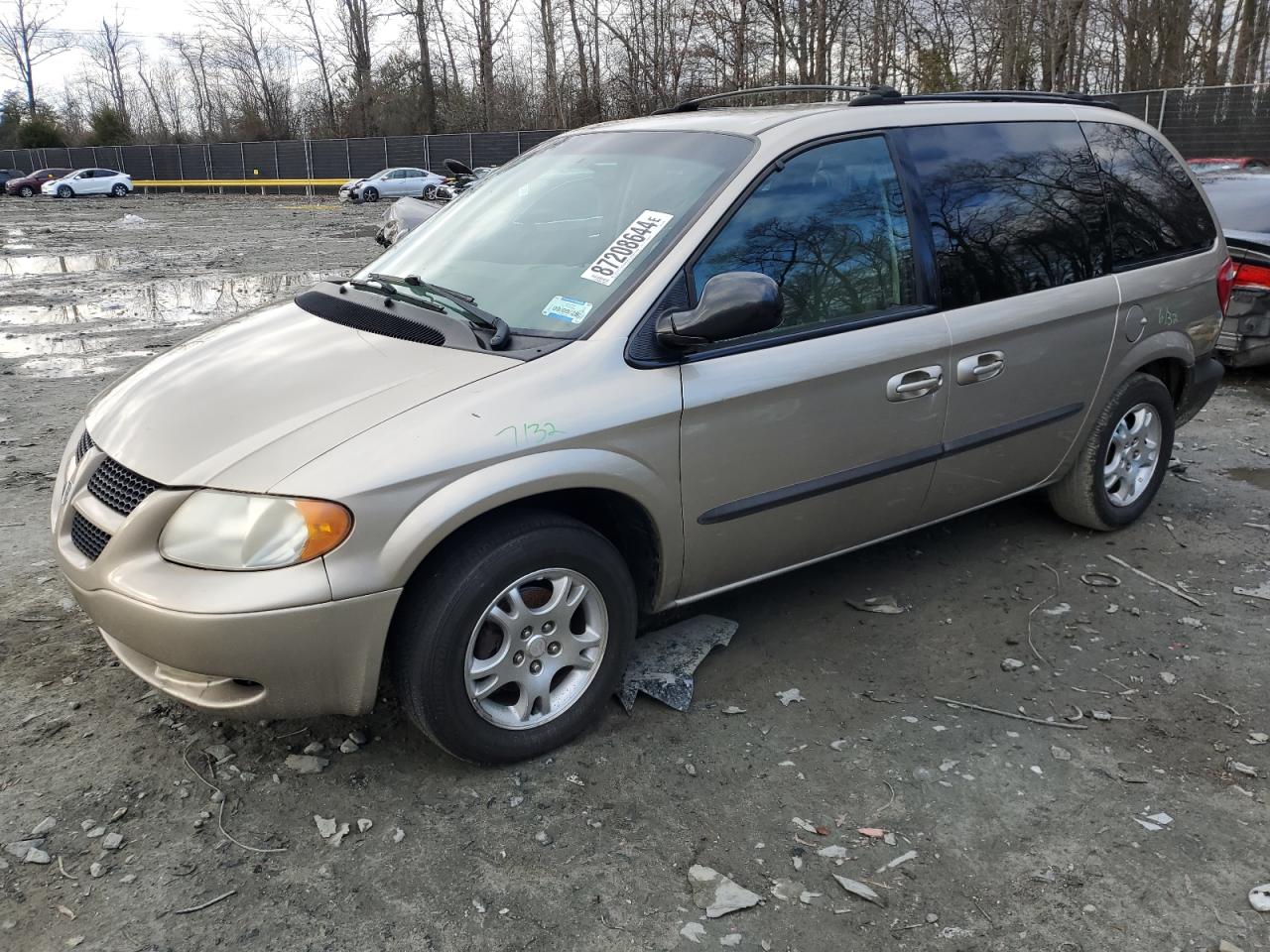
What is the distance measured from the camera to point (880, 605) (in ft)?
13.4

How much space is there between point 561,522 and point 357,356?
2.69ft

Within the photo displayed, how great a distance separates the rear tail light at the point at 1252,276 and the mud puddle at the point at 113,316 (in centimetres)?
700

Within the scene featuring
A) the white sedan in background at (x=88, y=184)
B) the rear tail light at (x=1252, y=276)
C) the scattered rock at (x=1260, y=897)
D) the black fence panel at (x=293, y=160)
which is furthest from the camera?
the black fence panel at (x=293, y=160)

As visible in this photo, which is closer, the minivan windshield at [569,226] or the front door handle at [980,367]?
the minivan windshield at [569,226]

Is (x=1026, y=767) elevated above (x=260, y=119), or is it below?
below

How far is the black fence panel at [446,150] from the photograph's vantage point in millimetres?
41969

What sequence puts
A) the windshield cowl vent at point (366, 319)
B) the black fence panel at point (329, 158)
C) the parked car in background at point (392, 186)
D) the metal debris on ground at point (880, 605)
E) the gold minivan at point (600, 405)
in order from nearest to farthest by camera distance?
the gold minivan at point (600, 405)
the windshield cowl vent at point (366, 319)
the metal debris on ground at point (880, 605)
the parked car in background at point (392, 186)
the black fence panel at point (329, 158)

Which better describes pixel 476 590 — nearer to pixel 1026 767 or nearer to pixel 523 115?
pixel 1026 767

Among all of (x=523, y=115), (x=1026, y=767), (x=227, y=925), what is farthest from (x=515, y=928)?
(x=523, y=115)

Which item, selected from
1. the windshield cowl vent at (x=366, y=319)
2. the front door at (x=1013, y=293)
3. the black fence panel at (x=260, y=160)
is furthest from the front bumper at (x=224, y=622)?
the black fence panel at (x=260, y=160)

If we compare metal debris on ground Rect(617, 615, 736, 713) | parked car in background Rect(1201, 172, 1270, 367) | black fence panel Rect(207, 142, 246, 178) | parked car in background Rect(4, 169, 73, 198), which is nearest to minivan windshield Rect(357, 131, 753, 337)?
metal debris on ground Rect(617, 615, 736, 713)

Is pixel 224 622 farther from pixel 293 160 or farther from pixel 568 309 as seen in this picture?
pixel 293 160

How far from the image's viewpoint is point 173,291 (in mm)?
13148

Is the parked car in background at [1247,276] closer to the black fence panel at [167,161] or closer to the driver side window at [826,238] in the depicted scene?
the driver side window at [826,238]
